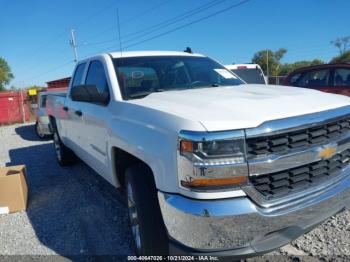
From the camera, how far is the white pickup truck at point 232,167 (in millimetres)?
2068

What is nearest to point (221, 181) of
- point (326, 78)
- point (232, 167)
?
point (232, 167)

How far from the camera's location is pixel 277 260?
2859 mm

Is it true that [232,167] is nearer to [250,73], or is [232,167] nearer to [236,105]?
[236,105]

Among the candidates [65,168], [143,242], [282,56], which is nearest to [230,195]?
[143,242]

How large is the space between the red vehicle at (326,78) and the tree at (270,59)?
7094 cm

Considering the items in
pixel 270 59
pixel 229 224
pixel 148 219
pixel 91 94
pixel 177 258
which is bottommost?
pixel 177 258

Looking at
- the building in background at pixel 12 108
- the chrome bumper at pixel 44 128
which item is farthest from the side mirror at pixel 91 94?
the building in background at pixel 12 108

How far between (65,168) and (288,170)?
507 centimetres

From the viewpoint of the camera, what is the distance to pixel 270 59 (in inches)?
3211

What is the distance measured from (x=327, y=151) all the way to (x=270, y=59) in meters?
84.0

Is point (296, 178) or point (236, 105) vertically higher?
point (236, 105)

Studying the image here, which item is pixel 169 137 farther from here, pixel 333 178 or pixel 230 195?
pixel 333 178

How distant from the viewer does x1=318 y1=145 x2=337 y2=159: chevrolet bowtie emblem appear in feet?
7.68

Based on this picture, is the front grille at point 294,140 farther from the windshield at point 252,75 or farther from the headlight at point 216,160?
the windshield at point 252,75
